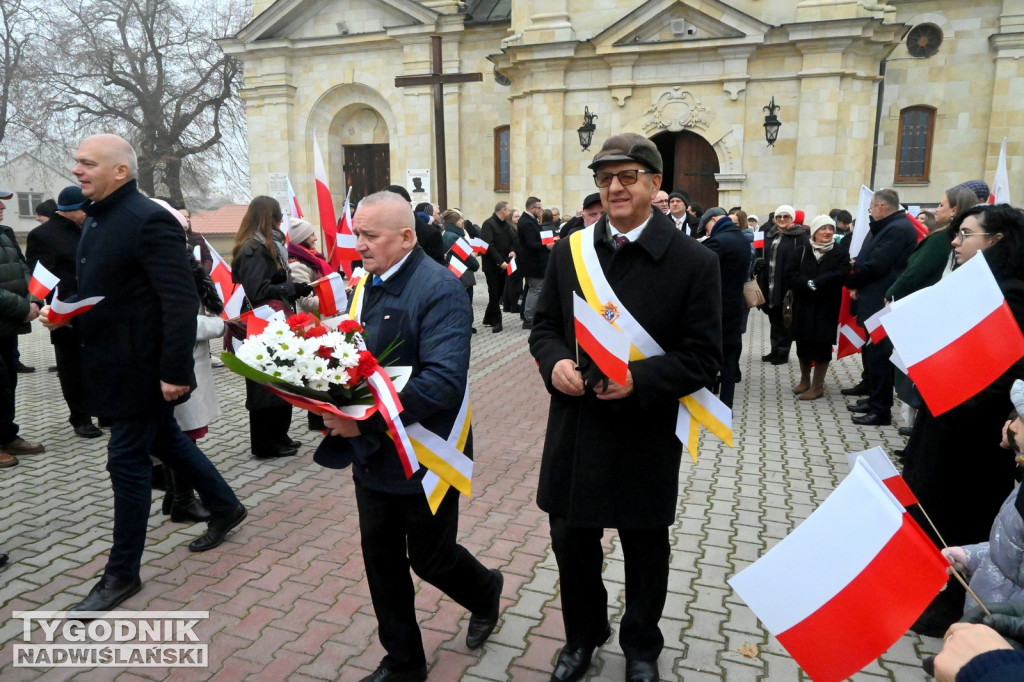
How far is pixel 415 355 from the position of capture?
8.93ft

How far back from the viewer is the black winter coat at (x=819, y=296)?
24.3 feet

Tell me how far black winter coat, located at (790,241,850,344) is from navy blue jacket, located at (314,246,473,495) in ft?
18.9

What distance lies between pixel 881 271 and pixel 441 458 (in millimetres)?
5731

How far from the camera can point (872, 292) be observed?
713 cm

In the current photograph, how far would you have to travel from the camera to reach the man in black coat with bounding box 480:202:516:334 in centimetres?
1230

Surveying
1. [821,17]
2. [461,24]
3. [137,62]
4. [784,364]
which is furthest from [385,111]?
[784,364]

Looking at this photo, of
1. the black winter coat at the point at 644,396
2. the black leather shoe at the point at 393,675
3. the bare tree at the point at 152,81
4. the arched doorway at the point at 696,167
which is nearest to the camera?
the black winter coat at the point at 644,396

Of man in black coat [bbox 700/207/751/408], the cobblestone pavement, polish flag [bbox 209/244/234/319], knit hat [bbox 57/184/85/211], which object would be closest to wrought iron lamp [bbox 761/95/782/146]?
man in black coat [bbox 700/207/751/408]

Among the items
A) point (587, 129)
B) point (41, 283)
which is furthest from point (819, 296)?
point (587, 129)

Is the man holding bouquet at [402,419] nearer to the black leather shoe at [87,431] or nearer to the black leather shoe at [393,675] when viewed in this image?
the black leather shoe at [393,675]

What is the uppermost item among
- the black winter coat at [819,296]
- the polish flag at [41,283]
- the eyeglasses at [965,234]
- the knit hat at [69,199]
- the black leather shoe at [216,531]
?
the knit hat at [69,199]

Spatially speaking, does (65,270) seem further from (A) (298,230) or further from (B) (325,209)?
(B) (325,209)

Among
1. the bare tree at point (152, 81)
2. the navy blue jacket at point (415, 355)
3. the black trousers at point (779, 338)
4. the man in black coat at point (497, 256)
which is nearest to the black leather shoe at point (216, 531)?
the navy blue jacket at point (415, 355)

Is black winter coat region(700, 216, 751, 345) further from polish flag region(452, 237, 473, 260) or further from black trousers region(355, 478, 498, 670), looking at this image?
polish flag region(452, 237, 473, 260)
